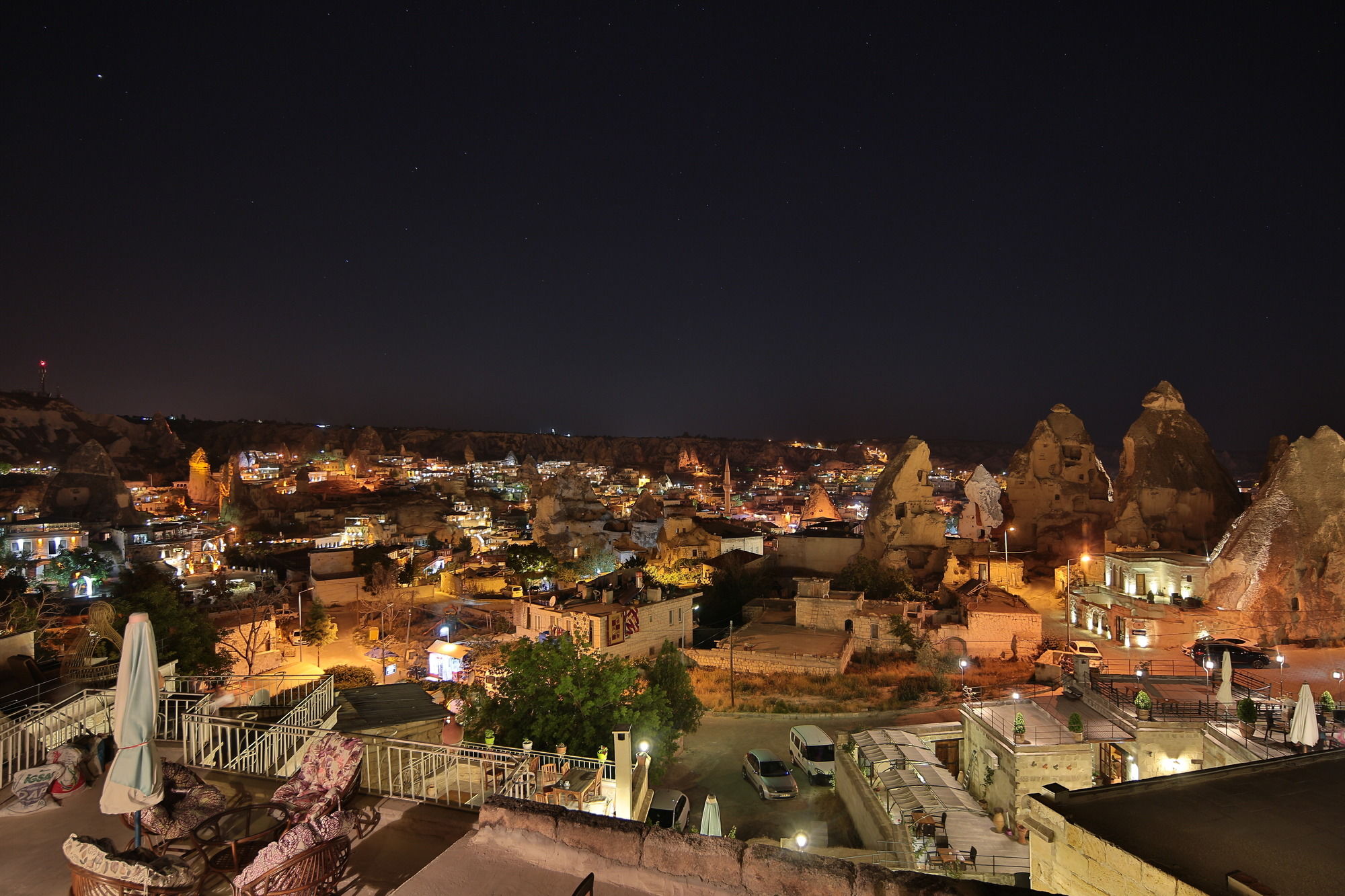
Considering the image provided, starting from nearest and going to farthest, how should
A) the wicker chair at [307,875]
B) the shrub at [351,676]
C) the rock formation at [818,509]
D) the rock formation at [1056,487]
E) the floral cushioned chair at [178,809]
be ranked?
the wicker chair at [307,875]
the floral cushioned chair at [178,809]
the shrub at [351,676]
the rock formation at [1056,487]
the rock formation at [818,509]

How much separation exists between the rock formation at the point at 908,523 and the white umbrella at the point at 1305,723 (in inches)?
871

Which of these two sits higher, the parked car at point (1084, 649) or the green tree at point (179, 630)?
the green tree at point (179, 630)

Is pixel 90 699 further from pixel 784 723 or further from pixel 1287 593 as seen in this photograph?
pixel 1287 593

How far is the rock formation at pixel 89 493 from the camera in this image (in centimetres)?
4728

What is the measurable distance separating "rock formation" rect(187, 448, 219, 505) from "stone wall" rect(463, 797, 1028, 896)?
72091mm

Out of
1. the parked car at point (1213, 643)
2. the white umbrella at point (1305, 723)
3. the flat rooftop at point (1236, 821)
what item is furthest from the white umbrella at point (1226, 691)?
the parked car at point (1213, 643)

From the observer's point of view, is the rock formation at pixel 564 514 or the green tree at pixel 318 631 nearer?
the green tree at pixel 318 631

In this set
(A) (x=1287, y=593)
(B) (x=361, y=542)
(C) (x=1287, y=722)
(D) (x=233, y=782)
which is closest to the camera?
(D) (x=233, y=782)

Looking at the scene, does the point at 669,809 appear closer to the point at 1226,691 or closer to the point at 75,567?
the point at 1226,691

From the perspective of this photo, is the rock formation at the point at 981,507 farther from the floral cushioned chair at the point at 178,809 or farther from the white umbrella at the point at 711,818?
the floral cushioned chair at the point at 178,809

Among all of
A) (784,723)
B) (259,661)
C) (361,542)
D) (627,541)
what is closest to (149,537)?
(361,542)

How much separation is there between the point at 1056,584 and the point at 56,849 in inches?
1352

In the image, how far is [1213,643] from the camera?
20.3 meters

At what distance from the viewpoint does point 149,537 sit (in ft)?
137
